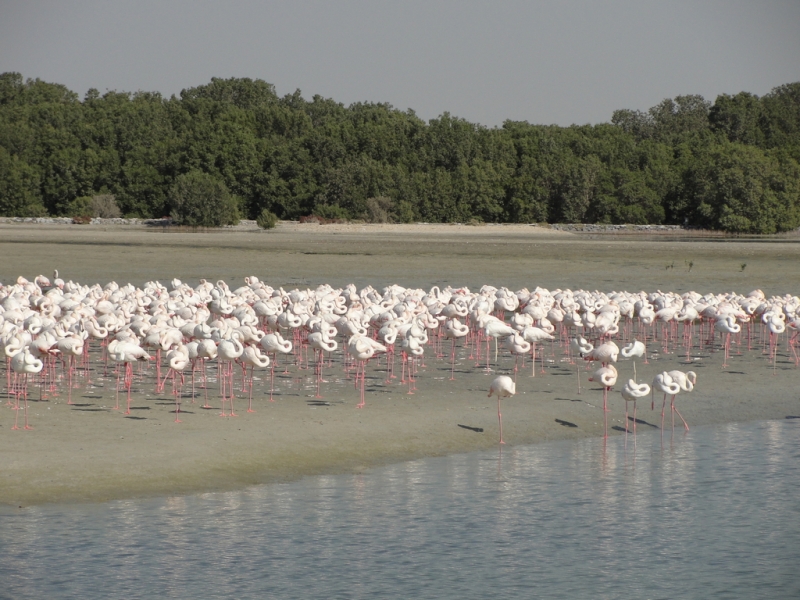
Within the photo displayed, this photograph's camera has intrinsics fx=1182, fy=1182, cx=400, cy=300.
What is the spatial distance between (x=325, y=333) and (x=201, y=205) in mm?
65331

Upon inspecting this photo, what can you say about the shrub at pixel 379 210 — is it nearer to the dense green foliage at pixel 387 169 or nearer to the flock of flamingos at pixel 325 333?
the dense green foliage at pixel 387 169

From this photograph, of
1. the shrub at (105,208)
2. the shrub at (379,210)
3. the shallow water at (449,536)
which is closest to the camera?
the shallow water at (449,536)

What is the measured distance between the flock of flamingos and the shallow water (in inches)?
Result: 70.4

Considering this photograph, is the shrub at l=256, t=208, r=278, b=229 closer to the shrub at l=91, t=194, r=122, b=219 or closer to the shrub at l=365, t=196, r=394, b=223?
the shrub at l=365, t=196, r=394, b=223

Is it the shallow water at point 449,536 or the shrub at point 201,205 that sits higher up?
the shrub at point 201,205

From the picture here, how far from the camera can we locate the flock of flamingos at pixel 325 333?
14.1m

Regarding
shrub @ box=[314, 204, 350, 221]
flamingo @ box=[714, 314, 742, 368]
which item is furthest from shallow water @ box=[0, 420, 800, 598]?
shrub @ box=[314, 204, 350, 221]

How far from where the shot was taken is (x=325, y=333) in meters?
15.7

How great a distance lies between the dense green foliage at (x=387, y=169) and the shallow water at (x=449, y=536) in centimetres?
6934

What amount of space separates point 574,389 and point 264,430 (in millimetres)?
4839

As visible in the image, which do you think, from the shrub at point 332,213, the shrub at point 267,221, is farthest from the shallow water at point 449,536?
the shrub at point 332,213

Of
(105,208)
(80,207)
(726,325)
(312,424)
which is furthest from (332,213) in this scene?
(312,424)

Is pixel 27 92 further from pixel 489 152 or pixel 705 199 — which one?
pixel 705 199

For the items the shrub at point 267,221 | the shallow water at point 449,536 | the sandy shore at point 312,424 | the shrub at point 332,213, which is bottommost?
the shallow water at point 449,536
